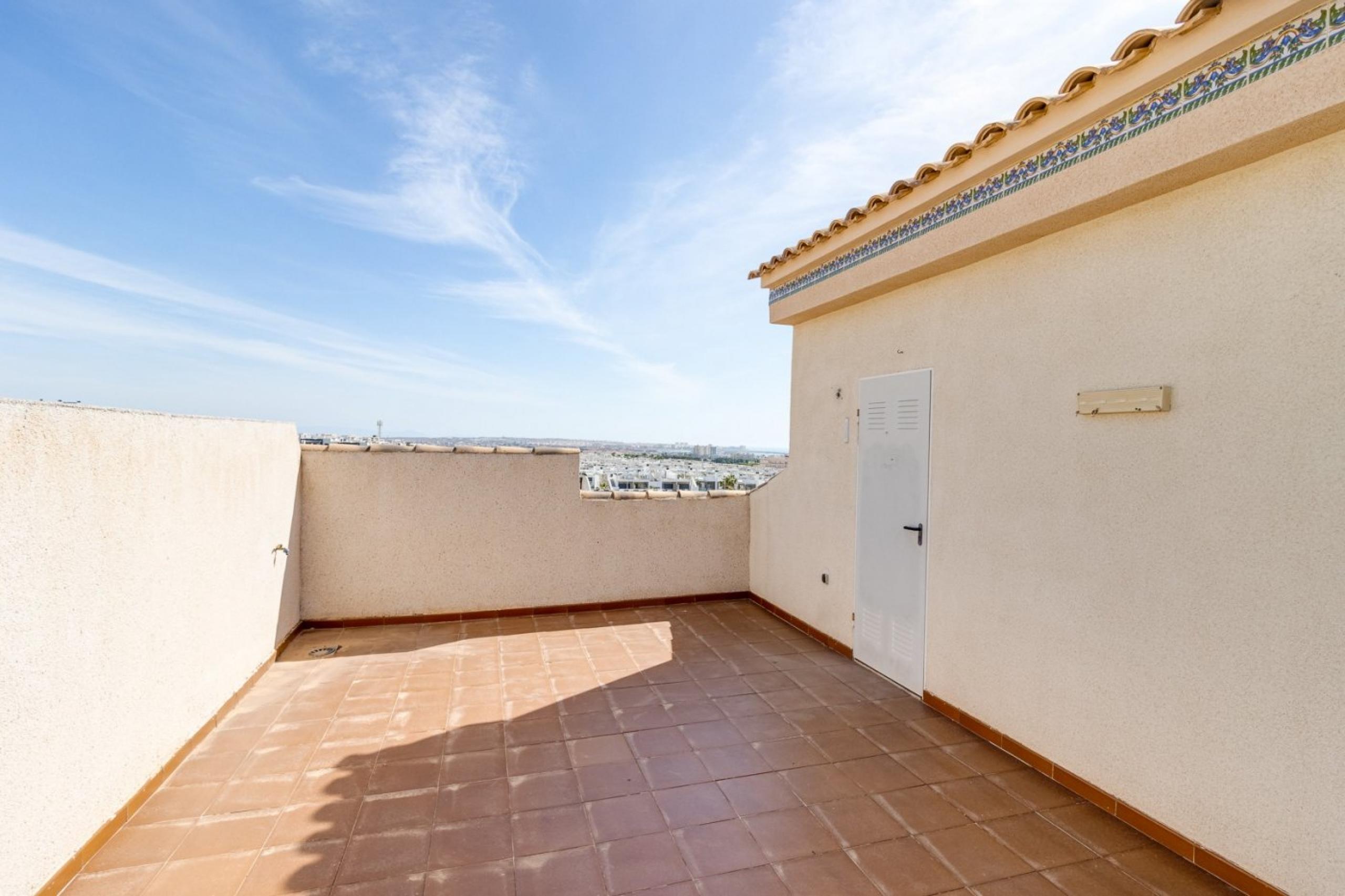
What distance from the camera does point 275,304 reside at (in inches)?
638

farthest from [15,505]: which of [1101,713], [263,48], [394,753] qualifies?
[263,48]

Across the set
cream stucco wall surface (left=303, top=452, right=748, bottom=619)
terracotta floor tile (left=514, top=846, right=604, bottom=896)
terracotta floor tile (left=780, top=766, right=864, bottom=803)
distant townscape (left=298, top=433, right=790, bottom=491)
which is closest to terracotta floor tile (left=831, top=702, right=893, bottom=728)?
terracotta floor tile (left=780, top=766, right=864, bottom=803)

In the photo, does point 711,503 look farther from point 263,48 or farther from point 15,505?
point 263,48

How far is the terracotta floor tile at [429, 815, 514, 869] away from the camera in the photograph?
2.42m

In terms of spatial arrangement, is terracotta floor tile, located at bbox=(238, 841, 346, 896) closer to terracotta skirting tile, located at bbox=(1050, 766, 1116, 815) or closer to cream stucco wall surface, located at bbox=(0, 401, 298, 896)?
cream stucco wall surface, located at bbox=(0, 401, 298, 896)

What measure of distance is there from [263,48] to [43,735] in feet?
23.5

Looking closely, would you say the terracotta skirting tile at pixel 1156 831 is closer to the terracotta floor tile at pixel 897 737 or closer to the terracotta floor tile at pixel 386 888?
the terracotta floor tile at pixel 897 737

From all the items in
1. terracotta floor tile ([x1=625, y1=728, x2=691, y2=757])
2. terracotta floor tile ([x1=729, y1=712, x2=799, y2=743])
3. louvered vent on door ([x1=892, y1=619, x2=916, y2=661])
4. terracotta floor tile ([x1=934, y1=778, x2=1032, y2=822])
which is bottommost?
terracotta floor tile ([x1=625, y1=728, x2=691, y2=757])

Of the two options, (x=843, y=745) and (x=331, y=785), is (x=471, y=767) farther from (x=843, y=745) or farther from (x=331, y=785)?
(x=843, y=745)

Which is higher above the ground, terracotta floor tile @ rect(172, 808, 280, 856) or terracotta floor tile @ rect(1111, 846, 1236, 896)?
terracotta floor tile @ rect(1111, 846, 1236, 896)

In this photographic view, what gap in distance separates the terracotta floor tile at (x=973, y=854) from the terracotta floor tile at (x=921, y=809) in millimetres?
44

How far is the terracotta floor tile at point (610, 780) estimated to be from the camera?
293cm

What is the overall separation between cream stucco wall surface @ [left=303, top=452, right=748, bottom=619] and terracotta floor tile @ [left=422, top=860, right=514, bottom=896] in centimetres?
385

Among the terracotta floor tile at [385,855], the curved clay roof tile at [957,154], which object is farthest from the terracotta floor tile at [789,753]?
the curved clay roof tile at [957,154]
